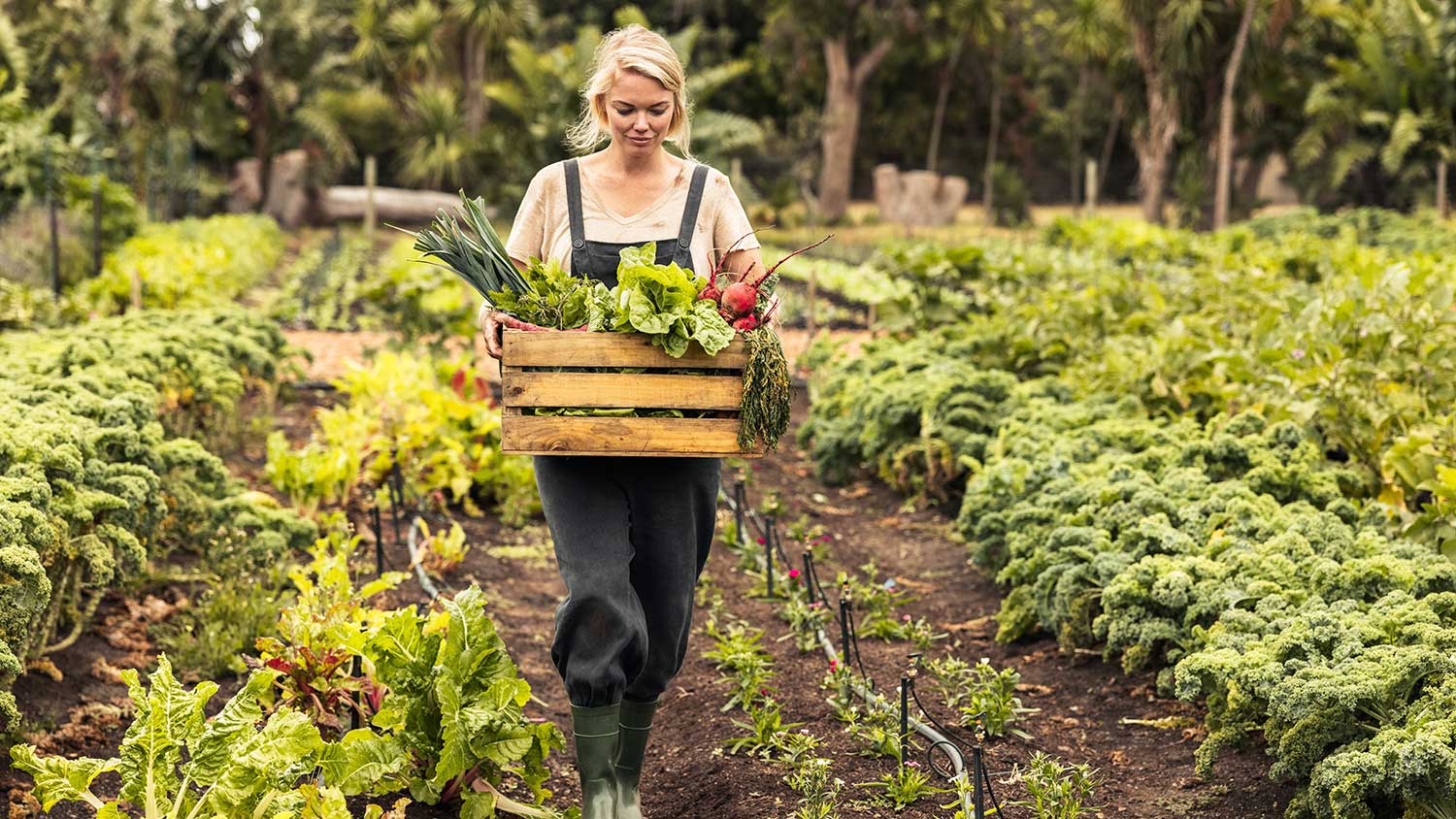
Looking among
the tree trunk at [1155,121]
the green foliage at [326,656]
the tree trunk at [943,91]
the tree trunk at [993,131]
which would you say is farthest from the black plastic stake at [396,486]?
the tree trunk at [943,91]

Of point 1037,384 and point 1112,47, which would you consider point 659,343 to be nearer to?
point 1037,384

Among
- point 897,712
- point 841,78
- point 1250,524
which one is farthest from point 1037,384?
point 841,78

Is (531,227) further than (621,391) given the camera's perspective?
Yes

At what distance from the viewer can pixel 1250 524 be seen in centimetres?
453

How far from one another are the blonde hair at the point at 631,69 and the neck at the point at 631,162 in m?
0.05

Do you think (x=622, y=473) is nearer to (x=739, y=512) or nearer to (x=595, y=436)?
(x=595, y=436)

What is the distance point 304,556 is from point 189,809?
2.90m

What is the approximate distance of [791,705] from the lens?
4.48m

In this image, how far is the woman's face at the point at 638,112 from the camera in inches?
128

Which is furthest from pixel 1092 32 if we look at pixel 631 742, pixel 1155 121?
pixel 631 742

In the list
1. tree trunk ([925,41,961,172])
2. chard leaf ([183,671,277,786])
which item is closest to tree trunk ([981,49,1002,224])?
tree trunk ([925,41,961,172])

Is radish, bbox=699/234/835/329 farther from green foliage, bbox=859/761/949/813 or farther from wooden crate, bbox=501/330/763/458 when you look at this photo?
green foliage, bbox=859/761/949/813

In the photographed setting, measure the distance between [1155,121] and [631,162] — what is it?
2436 centimetres

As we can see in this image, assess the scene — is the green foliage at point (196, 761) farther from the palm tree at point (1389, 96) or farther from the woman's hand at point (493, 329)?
the palm tree at point (1389, 96)
